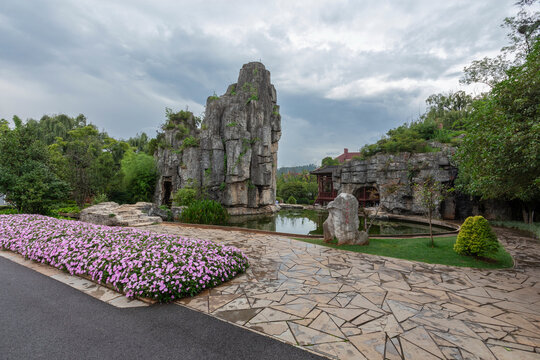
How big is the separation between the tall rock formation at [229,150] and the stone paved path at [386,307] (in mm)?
14411

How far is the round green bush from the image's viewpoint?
555cm

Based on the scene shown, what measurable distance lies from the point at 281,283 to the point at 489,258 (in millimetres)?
5729

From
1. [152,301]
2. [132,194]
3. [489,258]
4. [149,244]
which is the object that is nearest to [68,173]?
[132,194]

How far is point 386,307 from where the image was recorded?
3.27 meters

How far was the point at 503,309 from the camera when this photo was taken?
3287 mm

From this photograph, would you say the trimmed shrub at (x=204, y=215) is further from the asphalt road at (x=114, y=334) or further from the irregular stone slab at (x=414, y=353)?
the irregular stone slab at (x=414, y=353)

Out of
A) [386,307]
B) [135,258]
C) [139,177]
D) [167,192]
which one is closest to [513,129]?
[386,307]

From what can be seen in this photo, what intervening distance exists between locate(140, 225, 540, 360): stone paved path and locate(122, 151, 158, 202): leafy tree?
18.8m

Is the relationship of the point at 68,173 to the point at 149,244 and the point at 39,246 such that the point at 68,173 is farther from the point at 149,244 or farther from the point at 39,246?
the point at 149,244

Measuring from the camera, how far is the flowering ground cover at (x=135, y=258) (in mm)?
3512

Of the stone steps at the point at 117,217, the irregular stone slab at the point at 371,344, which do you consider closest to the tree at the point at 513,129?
the irregular stone slab at the point at 371,344

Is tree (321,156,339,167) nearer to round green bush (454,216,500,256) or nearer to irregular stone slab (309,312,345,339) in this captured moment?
round green bush (454,216,500,256)

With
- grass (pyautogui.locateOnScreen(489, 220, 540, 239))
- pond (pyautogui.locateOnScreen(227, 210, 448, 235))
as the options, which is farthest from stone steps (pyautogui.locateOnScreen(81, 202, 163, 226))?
grass (pyautogui.locateOnScreen(489, 220, 540, 239))

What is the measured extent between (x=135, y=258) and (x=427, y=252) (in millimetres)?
7256
